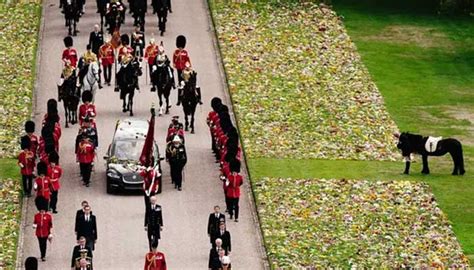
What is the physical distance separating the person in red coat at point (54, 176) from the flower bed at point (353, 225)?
658 centimetres

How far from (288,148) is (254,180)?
14.2ft

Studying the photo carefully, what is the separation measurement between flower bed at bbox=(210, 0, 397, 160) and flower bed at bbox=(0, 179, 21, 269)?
9.20m

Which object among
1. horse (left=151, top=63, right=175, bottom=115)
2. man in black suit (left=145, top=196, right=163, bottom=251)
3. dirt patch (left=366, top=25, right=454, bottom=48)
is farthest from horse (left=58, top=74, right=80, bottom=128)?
dirt patch (left=366, top=25, right=454, bottom=48)

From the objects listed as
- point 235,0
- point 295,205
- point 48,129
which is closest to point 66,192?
point 48,129

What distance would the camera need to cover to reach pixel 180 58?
3223 inches

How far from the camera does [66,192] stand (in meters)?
69.9

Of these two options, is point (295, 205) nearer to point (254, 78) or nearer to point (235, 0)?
point (254, 78)

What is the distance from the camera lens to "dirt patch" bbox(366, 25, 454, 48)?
92750mm

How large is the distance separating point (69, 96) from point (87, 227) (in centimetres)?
1468

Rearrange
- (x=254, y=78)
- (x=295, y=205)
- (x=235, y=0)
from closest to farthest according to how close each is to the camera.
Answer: (x=295, y=205), (x=254, y=78), (x=235, y=0)

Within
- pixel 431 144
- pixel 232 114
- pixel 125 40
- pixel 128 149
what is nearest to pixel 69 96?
pixel 125 40

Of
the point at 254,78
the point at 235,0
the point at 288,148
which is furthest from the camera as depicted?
the point at 235,0

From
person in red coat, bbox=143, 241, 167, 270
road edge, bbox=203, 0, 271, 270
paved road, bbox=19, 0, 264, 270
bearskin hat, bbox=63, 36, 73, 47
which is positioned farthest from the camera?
bearskin hat, bbox=63, 36, 73, 47

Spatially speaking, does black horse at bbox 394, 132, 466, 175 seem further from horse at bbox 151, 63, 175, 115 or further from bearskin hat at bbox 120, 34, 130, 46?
bearskin hat at bbox 120, 34, 130, 46
